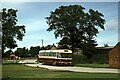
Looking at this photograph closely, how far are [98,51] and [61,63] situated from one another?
131 feet

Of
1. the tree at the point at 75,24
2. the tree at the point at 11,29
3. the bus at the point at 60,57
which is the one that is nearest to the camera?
the bus at the point at 60,57

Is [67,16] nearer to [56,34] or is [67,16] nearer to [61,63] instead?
[56,34]

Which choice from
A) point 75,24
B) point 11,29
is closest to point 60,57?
point 11,29

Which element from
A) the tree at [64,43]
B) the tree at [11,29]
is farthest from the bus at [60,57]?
the tree at [64,43]

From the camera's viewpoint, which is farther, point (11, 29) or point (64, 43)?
point (64, 43)

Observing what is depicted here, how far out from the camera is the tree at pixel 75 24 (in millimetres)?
88875

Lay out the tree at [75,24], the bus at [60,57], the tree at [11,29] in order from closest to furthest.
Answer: the bus at [60,57] < the tree at [11,29] < the tree at [75,24]

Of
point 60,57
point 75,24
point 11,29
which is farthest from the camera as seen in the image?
point 75,24

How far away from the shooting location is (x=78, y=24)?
89688 mm

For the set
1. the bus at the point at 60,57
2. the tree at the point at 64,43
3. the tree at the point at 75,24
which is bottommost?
the bus at the point at 60,57

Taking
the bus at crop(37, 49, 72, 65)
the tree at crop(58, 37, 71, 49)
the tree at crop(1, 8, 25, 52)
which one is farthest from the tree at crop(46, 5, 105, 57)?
the bus at crop(37, 49, 72, 65)

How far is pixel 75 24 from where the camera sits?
88.6 metres

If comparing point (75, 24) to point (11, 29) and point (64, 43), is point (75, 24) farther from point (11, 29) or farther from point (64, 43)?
point (11, 29)

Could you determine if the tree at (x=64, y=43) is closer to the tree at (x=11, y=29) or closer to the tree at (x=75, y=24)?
the tree at (x=75, y=24)
